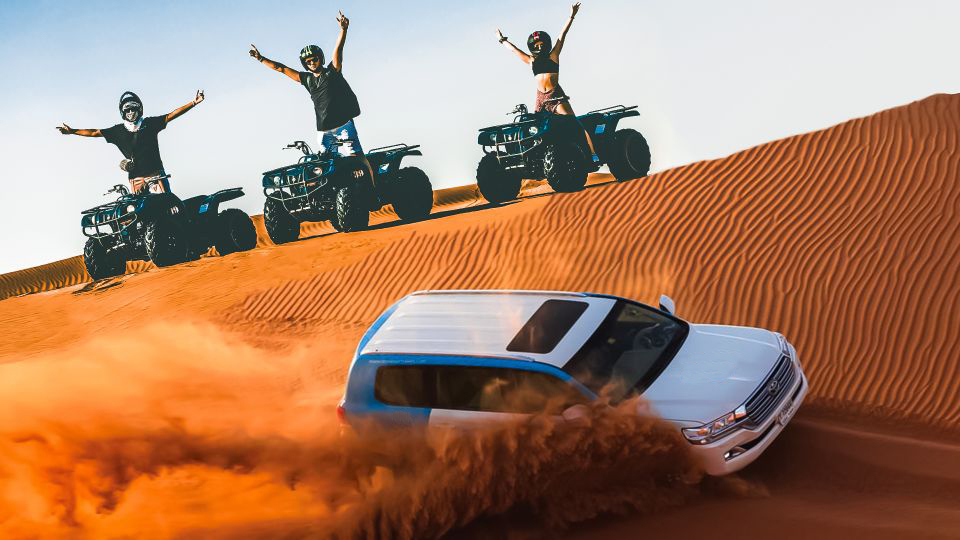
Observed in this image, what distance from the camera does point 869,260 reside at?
12.6 metres

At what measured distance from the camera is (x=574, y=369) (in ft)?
20.2

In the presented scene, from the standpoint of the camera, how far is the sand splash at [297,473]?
18.8 feet

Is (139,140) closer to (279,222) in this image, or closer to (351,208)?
(279,222)

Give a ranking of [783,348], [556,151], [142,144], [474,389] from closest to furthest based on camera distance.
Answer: [474,389] → [783,348] → [556,151] → [142,144]

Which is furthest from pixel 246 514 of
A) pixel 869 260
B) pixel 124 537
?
pixel 869 260

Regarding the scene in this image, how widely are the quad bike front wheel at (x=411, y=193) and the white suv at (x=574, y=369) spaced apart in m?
14.1

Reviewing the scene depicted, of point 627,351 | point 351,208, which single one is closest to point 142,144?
point 351,208

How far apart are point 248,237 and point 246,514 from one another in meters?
17.1

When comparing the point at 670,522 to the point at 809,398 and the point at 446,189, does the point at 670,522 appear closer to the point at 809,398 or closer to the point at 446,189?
the point at 809,398

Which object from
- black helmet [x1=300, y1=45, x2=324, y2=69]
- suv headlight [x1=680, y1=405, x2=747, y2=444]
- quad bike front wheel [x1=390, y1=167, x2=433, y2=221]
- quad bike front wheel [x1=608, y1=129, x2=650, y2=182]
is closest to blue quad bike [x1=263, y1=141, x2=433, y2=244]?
quad bike front wheel [x1=390, y1=167, x2=433, y2=221]

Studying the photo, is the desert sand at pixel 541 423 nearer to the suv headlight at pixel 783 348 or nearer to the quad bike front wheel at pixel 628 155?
the suv headlight at pixel 783 348

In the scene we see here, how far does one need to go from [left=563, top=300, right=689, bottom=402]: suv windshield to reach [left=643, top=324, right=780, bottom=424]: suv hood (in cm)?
10

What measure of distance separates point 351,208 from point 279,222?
222 cm

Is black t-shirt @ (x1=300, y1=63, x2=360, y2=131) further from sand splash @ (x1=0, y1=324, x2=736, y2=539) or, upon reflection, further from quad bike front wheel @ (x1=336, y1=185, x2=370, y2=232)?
sand splash @ (x1=0, y1=324, x2=736, y2=539)
